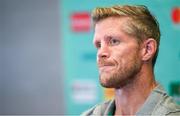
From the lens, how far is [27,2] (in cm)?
188

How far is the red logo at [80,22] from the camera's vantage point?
1.74 meters

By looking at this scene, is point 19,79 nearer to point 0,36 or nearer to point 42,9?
point 0,36

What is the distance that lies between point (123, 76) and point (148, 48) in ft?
0.36

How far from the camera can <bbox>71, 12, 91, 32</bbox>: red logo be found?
174cm

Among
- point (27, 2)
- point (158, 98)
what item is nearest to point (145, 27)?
point (158, 98)

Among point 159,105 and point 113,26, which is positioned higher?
point 113,26

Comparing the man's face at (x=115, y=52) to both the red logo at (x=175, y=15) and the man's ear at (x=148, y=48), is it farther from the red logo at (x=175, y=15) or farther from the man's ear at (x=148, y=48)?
the red logo at (x=175, y=15)

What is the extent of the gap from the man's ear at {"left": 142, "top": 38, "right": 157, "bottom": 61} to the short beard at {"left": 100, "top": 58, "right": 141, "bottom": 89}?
1.1 inches

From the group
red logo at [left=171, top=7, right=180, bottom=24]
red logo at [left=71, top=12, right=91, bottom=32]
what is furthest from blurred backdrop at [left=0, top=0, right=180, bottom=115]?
red logo at [left=171, top=7, right=180, bottom=24]

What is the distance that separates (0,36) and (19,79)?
232 millimetres

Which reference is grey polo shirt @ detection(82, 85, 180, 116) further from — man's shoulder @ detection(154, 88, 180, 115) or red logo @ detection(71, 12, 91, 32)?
red logo @ detection(71, 12, 91, 32)

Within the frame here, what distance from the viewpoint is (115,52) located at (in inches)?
44.6

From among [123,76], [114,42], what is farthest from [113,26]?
[123,76]

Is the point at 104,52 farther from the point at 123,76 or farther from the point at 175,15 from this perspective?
the point at 175,15
